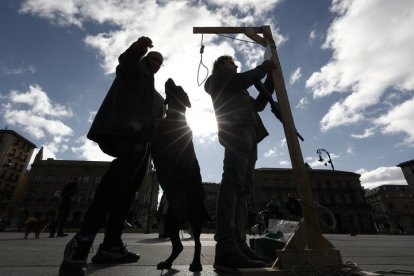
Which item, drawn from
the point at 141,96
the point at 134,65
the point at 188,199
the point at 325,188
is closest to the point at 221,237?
the point at 188,199

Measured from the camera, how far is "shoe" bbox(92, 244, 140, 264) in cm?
202

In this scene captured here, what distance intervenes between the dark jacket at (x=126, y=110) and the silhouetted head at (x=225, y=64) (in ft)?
3.04

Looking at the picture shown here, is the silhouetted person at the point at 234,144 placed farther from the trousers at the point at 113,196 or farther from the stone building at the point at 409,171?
the stone building at the point at 409,171

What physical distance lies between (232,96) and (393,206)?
365 feet

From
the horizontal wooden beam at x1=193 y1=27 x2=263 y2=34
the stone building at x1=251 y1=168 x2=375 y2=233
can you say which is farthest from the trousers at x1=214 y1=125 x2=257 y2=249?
the stone building at x1=251 y1=168 x2=375 y2=233

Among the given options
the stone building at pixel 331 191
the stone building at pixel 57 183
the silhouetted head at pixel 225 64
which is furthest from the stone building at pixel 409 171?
the silhouetted head at pixel 225 64

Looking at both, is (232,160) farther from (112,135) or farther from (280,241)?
(112,135)

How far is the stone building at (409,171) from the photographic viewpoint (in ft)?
213

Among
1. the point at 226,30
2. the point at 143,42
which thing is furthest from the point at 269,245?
the point at 226,30

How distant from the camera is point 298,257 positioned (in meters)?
1.59

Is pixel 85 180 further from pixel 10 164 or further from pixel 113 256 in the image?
pixel 113 256

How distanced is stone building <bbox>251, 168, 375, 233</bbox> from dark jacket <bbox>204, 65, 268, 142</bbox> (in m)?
56.0

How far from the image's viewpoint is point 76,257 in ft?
4.67

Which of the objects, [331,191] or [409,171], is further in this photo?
[409,171]
